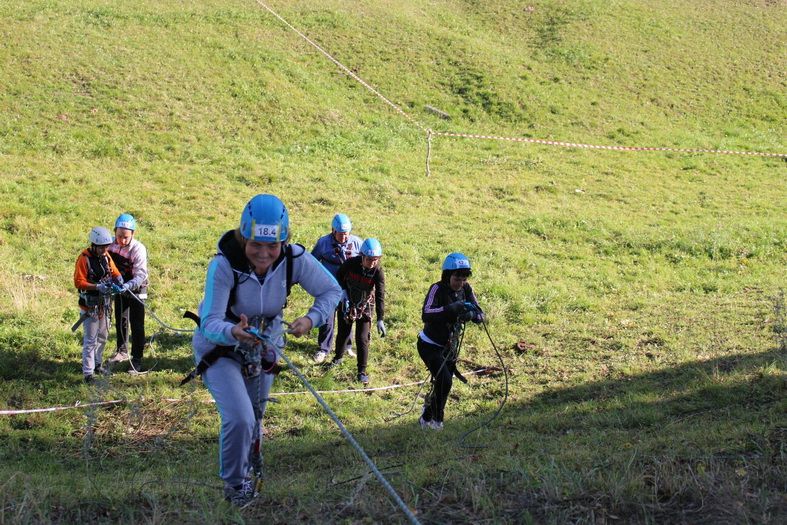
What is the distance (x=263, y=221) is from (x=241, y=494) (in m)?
1.76

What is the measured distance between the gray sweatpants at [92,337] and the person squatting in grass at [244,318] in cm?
508

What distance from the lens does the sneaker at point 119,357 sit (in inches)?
397

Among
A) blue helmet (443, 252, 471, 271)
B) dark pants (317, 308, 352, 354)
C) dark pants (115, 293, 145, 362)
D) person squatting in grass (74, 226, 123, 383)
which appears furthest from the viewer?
dark pants (317, 308, 352, 354)

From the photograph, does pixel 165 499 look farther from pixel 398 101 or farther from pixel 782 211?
pixel 398 101

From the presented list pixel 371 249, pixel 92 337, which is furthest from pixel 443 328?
pixel 92 337

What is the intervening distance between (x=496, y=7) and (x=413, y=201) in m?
24.8

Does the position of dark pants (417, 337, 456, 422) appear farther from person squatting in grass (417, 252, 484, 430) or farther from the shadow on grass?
the shadow on grass

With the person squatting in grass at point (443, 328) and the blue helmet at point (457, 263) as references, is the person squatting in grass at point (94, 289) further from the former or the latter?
the blue helmet at point (457, 263)

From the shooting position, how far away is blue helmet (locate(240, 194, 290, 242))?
4.53 metres

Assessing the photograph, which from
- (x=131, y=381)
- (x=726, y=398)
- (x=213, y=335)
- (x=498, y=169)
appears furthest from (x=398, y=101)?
(x=213, y=335)

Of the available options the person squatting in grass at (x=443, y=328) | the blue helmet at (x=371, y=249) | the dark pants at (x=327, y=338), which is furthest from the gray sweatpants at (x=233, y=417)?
the dark pants at (x=327, y=338)

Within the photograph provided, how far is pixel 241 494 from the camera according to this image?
4695 mm

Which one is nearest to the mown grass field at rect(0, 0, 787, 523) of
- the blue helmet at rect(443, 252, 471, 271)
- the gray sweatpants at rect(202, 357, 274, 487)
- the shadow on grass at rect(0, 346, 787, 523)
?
the shadow on grass at rect(0, 346, 787, 523)

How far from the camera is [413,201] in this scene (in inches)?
758
